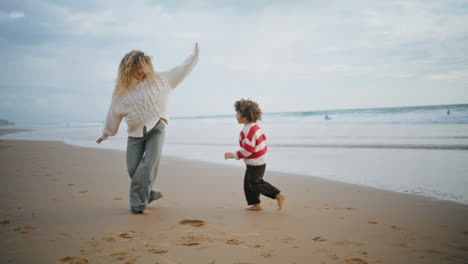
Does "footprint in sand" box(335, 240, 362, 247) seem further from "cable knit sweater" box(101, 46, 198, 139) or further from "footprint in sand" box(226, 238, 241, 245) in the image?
"cable knit sweater" box(101, 46, 198, 139)

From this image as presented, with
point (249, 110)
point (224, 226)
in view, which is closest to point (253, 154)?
point (249, 110)

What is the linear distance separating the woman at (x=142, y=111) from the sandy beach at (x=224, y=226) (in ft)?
1.38

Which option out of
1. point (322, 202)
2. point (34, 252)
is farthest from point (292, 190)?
point (34, 252)

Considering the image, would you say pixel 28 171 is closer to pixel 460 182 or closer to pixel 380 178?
pixel 380 178

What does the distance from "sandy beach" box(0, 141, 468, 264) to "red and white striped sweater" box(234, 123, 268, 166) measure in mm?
661

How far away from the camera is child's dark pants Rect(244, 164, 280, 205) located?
3.53 m

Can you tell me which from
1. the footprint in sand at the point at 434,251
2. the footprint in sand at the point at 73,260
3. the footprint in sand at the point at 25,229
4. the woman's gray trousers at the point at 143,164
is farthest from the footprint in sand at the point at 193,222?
the footprint in sand at the point at 434,251

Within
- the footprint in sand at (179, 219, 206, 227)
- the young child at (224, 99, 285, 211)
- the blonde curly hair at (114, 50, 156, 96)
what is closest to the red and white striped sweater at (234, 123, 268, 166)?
the young child at (224, 99, 285, 211)

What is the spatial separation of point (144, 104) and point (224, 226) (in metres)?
1.71

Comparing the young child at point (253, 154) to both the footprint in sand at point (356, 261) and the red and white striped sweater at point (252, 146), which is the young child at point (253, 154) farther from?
the footprint in sand at point (356, 261)

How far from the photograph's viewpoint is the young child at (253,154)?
3492 millimetres

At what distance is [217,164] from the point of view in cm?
698

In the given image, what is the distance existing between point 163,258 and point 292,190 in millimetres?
2714

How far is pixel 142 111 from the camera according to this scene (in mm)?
3416
